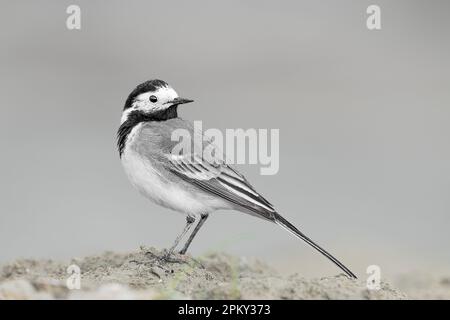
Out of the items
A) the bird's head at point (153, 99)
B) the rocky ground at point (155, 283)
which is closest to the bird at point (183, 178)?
the bird's head at point (153, 99)

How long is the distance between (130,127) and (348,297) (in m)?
3.59

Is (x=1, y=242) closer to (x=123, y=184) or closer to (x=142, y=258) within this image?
(x=123, y=184)

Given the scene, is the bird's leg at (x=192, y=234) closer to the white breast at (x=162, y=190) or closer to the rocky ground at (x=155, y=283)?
the rocky ground at (x=155, y=283)

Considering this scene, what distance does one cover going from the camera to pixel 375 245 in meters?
15.2

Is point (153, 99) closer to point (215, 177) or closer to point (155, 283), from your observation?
point (215, 177)

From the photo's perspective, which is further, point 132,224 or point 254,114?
point 254,114

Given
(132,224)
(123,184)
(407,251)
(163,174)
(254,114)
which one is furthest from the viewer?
(254,114)

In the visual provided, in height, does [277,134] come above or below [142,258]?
above

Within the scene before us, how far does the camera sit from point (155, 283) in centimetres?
846

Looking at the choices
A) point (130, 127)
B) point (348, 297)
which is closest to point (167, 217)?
point (130, 127)

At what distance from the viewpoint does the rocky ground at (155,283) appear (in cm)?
743

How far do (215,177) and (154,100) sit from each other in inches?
49.2

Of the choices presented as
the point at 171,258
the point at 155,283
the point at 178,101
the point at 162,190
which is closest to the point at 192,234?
the point at 171,258
